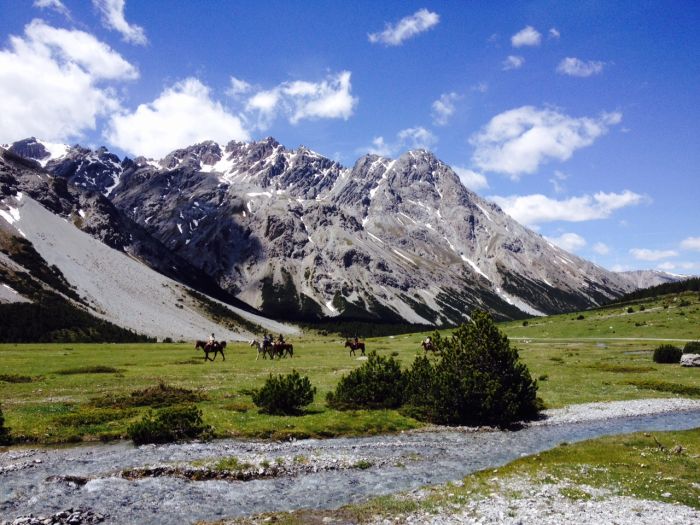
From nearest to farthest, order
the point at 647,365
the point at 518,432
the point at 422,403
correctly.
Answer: the point at 518,432, the point at 422,403, the point at 647,365

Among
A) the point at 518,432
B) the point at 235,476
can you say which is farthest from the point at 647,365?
the point at 235,476

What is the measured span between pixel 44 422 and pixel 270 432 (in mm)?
14769

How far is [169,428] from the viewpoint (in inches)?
1168

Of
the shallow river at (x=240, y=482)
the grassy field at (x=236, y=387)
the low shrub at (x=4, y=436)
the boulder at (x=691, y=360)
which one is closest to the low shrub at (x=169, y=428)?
the shallow river at (x=240, y=482)

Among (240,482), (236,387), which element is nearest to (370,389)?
(236,387)

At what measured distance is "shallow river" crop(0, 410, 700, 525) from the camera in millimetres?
19500

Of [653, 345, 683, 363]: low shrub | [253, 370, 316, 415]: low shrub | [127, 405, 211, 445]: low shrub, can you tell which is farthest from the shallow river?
[653, 345, 683, 363]: low shrub

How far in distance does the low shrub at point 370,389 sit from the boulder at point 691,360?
46759 millimetres

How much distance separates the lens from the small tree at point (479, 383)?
119 ft

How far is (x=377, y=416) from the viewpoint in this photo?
121 feet

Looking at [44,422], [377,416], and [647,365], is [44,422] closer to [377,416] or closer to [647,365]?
[377,416]

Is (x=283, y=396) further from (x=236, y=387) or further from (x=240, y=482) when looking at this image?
(x=240, y=482)

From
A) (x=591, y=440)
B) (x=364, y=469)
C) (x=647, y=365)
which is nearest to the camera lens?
(x=364, y=469)

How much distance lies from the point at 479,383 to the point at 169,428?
22.3 meters
